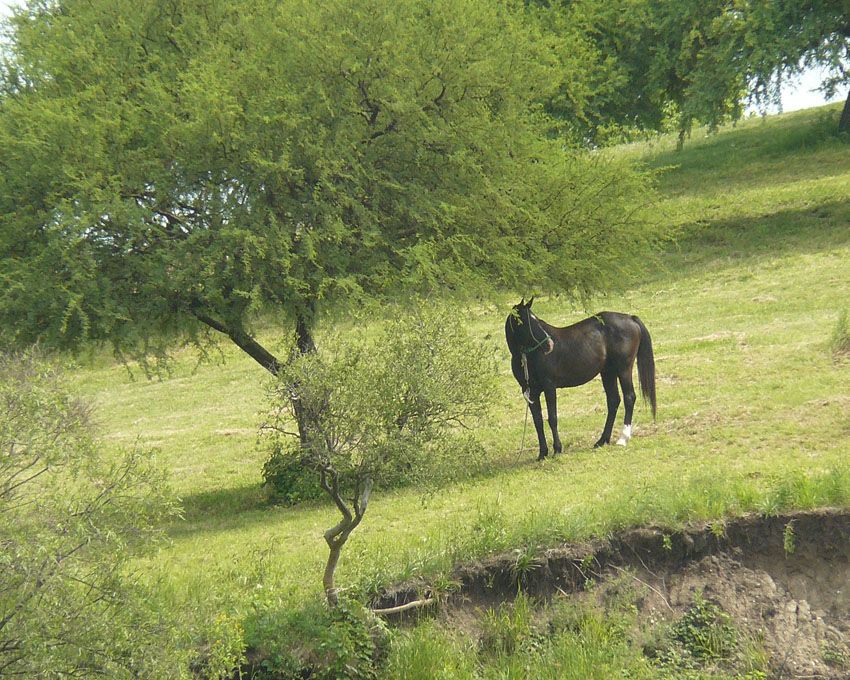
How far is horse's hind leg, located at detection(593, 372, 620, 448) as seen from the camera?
1633 cm

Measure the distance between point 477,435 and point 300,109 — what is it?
7036 millimetres

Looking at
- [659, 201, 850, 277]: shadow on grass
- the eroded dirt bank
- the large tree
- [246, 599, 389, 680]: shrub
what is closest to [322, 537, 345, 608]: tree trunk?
[246, 599, 389, 680]: shrub

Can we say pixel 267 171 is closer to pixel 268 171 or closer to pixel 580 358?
pixel 268 171

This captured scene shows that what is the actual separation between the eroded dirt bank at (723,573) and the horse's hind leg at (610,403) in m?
4.16

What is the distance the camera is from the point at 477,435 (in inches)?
736

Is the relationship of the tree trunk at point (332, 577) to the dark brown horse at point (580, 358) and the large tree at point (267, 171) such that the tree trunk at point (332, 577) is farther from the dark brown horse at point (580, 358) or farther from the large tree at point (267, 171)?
the dark brown horse at point (580, 358)

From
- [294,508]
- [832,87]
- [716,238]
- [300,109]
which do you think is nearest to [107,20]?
[300,109]

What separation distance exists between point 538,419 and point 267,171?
6.08m

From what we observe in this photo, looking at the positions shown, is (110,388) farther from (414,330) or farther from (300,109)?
(414,330)

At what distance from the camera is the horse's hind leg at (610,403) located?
53.6ft

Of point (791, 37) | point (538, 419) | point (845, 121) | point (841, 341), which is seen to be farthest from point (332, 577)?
point (845, 121)

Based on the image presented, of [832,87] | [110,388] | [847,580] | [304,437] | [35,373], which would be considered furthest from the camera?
[832,87]

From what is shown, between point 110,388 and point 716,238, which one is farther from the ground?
point 716,238

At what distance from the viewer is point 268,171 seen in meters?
15.5
